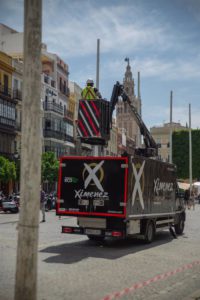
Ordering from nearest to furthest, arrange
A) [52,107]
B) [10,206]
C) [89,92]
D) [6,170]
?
[89,92] < [10,206] < [6,170] < [52,107]

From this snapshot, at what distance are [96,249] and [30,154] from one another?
33.2ft

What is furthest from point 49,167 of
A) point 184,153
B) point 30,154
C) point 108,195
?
point 30,154

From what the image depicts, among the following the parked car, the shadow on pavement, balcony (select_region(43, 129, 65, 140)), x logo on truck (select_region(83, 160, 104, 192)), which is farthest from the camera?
balcony (select_region(43, 129, 65, 140))

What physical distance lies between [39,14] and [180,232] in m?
16.4

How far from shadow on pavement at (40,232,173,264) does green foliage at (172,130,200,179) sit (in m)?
70.6

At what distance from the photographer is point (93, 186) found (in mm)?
A: 15977

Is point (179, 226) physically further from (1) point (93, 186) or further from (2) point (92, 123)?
(2) point (92, 123)

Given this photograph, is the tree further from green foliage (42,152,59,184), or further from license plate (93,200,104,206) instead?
license plate (93,200,104,206)

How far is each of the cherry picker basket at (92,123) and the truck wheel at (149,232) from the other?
10.3ft

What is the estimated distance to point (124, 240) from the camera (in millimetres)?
18344

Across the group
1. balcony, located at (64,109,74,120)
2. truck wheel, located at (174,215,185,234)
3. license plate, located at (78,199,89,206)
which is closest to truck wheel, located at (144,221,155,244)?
license plate, located at (78,199,89,206)

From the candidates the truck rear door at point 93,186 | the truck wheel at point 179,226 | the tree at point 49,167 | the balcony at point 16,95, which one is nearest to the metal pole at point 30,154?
the truck rear door at point 93,186

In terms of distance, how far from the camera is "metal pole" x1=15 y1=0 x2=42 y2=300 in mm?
5777

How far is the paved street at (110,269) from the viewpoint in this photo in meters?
9.15
